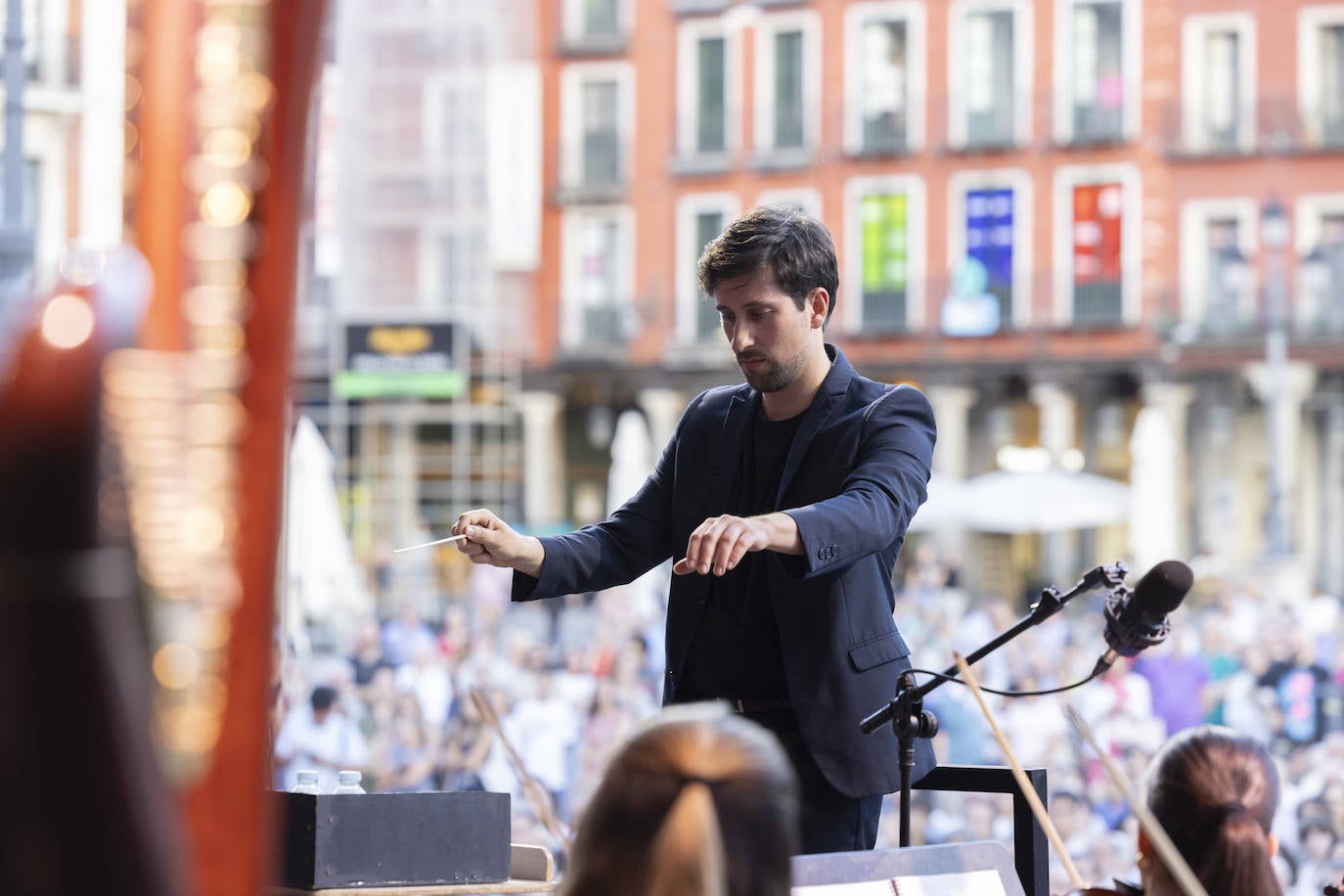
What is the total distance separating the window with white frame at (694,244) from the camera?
26.3 metres

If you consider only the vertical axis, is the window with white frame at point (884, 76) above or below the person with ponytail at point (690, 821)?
above

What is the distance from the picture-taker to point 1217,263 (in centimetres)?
2397

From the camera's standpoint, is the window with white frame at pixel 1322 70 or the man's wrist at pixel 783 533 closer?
the man's wrist at pixel 783 533

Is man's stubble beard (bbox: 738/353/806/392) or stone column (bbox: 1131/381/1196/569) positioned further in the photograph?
stone column (bbox: 1131/381/1196/569)

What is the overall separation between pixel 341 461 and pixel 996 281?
10052 millimetres

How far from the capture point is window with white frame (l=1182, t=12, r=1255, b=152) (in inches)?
947

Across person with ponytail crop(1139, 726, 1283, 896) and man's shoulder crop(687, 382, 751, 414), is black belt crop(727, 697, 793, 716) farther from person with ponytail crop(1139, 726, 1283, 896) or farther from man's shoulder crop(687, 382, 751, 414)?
person with ponytail crop(1139, 726, 1283, 896)

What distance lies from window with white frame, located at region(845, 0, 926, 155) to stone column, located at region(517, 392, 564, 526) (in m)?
6.06

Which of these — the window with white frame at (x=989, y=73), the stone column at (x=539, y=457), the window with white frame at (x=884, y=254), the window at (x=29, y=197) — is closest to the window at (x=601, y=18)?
the window with white frame at (x=884, y=254)

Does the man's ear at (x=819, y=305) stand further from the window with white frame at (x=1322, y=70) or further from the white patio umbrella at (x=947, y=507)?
the window with white frame at (x=1322, y=70)

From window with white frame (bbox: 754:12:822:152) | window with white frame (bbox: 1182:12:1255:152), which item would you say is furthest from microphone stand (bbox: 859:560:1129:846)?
window with white frame (bbox: 754:12:822:152)

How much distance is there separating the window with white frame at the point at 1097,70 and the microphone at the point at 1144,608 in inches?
924

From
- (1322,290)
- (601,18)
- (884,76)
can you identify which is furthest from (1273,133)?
(601,18)

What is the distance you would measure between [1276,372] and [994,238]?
217 inches
